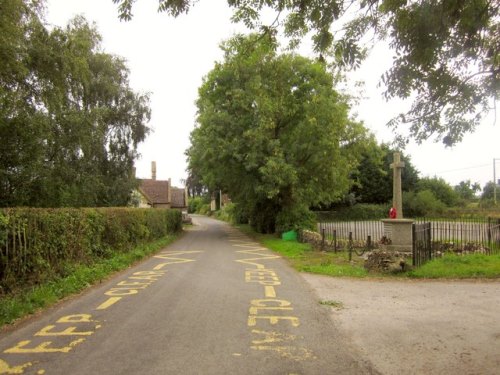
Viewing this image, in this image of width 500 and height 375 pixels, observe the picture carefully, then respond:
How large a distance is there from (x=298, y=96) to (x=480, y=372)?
2539 cm

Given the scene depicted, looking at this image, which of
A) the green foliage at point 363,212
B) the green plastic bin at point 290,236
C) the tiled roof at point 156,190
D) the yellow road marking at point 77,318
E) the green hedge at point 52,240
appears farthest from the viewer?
the tiled roof at point 156,190

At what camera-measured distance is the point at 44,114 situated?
16.8 meters

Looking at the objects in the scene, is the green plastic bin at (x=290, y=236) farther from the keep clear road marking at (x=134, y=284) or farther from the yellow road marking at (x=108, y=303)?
the yellow road marking at (x=108, y=303)

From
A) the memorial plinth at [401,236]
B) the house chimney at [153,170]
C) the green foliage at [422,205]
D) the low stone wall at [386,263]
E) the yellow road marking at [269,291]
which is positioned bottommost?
the yellow road marking at [269,291]

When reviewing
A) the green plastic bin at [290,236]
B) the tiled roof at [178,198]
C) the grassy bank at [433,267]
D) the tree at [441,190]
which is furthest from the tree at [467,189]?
the grassy bank at [433,267]

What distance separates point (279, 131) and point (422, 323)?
23.4 metres

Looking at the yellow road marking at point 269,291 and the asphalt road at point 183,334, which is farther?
the yellow road marking at point 269,291

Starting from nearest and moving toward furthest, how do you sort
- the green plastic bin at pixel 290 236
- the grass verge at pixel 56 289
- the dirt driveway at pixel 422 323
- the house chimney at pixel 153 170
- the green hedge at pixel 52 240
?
the dirt driveway at pixel 422 323 < the grass verge at pixel 56 289 < the green hedge at pixel 52 240 < the green plastic bin at pixel 290 236 < the house chimney at pixel 153 170

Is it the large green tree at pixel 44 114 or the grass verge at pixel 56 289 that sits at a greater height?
the large green tree at pixel 44 114

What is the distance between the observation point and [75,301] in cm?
934

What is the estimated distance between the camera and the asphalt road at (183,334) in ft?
17.2

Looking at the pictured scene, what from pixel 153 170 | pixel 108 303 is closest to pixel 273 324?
pixel 108 303

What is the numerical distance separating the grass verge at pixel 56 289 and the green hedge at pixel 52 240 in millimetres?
237

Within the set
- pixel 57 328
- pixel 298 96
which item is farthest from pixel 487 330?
pixel 298 96
